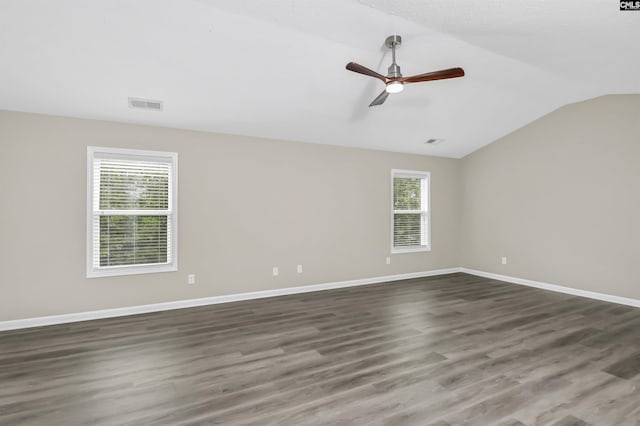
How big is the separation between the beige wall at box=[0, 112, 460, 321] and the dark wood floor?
44 centimetres

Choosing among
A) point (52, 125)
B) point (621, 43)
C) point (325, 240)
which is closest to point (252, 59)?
point (52, 125)

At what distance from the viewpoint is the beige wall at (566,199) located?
468cm

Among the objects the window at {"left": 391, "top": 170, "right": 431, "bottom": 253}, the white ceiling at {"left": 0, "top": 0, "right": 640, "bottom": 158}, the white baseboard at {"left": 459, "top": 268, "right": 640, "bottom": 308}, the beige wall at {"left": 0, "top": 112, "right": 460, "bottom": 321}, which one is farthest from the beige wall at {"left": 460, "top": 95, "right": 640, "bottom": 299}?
the window at {"left": 391, "top": 170, "right": 431, "bottom": 253}

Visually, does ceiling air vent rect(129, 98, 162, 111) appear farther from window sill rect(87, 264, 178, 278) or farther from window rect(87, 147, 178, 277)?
window sill rect(87, 264, 178, 278)

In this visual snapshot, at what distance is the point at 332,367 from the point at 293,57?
9.69 ft

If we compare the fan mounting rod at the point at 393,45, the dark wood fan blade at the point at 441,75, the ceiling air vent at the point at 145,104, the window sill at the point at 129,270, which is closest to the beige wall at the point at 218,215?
the window sill at the point at 129,270

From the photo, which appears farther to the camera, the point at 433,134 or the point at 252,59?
the point at 433,134

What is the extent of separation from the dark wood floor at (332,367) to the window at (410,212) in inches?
83.1

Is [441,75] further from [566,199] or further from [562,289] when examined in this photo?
[562,289]

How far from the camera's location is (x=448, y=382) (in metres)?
2.51

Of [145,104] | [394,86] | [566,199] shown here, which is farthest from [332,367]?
[566,199]

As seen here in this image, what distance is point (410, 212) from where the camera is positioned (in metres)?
6.52

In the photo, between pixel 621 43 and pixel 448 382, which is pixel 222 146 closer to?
pixel 448 382

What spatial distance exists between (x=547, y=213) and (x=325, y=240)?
149 inches
